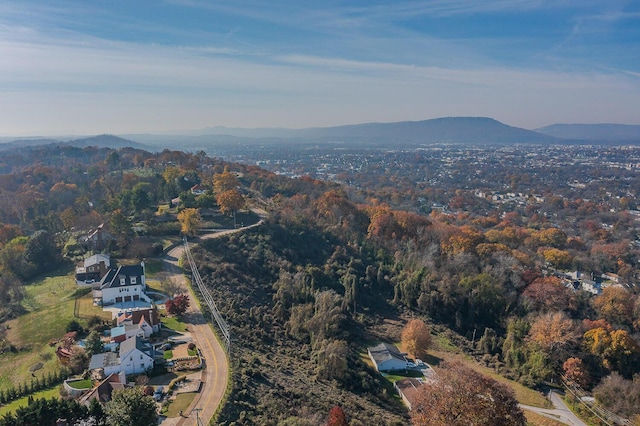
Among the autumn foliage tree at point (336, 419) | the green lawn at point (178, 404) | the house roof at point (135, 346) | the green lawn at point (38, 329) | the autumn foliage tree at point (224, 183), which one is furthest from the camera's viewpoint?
the autumn foliage tree at point (224, 183)

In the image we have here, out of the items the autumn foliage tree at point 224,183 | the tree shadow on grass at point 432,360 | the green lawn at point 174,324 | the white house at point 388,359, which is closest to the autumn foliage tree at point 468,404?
the white house at point 388,359

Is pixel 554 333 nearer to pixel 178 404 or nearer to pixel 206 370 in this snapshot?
pixel 206 370

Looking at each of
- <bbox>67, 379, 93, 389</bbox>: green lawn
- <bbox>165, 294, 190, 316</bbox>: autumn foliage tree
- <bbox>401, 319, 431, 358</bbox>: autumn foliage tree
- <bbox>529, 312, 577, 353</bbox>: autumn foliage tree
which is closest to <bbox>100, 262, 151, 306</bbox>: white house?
<bbox>165, 294, 190, 316</bbox>: autumn foliage tree

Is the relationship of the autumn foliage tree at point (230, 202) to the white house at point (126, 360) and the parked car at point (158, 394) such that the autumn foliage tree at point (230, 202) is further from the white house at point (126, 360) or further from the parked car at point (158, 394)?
the parked car at point (158, 394)

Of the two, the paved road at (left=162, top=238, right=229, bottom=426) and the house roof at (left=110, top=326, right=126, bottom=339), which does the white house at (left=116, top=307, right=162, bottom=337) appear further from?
the paved road at (left=162, top=238, right=229, bottom=426)

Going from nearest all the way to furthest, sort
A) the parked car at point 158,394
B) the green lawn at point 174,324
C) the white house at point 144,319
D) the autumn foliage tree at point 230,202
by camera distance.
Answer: the parked car at point 158,394
the white house at point 144,319
the green lawn at point 174,324
the autumn foliage tree at point 230,202

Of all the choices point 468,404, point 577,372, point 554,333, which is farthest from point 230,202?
point 468,404

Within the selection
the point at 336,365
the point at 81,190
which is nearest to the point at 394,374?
the point at 336,365
